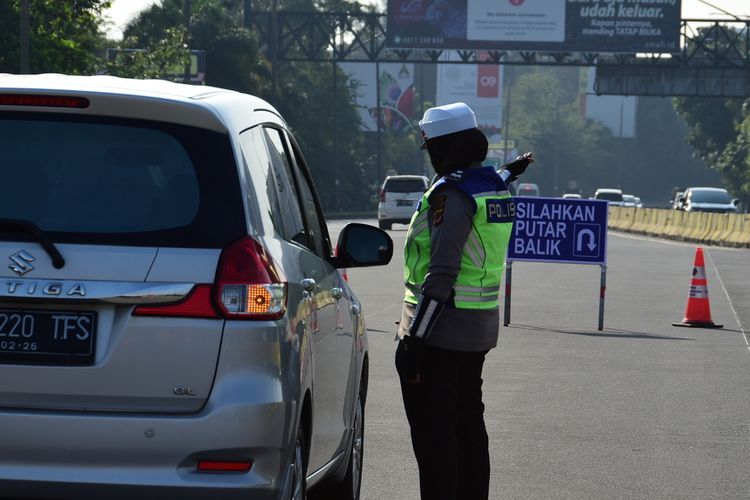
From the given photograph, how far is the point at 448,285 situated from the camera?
6.00 metres

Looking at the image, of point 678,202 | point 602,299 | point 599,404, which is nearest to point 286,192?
point 599,404

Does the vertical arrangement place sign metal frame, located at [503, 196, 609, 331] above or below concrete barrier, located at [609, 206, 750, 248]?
above

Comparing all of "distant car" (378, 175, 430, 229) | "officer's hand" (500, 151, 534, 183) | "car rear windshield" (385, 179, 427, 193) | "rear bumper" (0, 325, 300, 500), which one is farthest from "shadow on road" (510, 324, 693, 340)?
"car rear windshield" (385, 179, 427, 193)

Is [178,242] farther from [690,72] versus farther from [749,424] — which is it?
[690,72]

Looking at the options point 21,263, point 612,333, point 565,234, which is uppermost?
point 21,263

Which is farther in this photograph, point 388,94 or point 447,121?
point 388,94

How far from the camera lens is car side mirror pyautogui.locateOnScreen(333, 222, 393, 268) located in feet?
20.8

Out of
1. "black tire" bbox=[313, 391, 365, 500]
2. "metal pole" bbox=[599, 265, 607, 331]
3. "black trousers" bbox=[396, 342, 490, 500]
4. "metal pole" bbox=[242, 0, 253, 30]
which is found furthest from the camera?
"metal pole" bbox=[242, 0, 253, 30]

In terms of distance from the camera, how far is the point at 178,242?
4664 millimetres

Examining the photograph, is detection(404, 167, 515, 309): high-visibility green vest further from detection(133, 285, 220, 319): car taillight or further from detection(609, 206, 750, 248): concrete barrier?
detection(609, 206, 750, 248): concrete barrier

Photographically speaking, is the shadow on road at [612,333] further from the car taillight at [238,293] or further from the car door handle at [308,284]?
the car taillight at [238,293]

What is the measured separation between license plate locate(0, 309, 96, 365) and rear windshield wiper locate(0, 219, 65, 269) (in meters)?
0.15

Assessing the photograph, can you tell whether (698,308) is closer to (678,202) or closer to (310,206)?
(310,206)

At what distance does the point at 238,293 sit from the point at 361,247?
173 cm
